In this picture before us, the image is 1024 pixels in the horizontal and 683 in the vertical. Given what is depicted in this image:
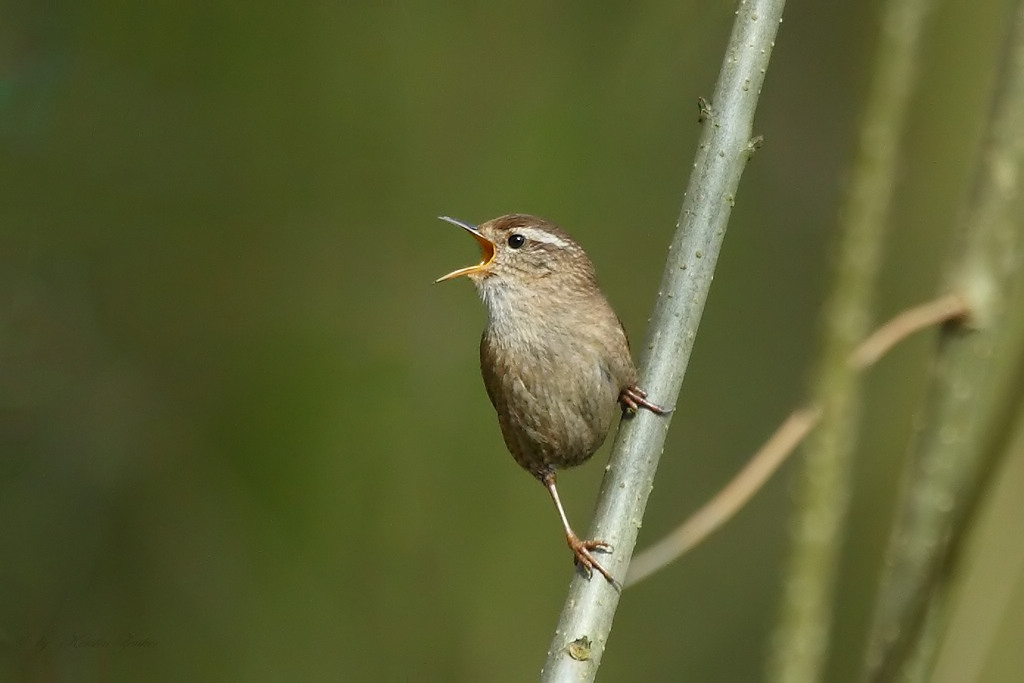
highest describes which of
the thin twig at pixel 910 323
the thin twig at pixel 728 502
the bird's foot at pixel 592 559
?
the thin twig at pixel 910 323

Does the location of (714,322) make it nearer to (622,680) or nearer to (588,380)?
(622,680)

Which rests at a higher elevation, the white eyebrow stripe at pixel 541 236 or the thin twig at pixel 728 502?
the white eyebrow stripe at pixel 541 236

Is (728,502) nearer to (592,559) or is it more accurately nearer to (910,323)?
(592,559)

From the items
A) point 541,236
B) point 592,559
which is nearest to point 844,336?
point 592,559

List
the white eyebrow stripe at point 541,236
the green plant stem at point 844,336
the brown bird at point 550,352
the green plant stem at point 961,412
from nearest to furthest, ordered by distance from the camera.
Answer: the green plant stem at point 961,412, the green plant stem at point 844,336, the brown bird at point 550,352, the white eyebrow stripe at point 541,236

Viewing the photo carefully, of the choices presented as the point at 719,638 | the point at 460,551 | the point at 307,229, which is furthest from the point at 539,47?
the point at 719,638

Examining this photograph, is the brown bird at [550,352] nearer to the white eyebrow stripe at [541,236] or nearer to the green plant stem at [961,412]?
the white eyebrow stripe at [541,236]

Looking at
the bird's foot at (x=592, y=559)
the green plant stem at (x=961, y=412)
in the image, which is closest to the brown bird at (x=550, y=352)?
the bird's foot at (x=592, y=559)
